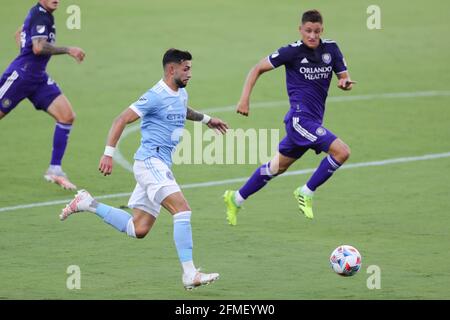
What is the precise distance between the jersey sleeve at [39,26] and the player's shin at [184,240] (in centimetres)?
621

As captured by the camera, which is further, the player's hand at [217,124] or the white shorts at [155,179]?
the player's hand at [217,124]

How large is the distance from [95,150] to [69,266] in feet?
25.3

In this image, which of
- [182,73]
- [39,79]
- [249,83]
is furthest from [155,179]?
[39,79]

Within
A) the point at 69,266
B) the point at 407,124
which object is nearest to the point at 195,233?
the point at 69,266

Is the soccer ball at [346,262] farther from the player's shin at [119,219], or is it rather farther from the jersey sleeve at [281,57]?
the jersey sleeve at [281,57]

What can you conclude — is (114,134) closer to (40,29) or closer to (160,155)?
(160,155)

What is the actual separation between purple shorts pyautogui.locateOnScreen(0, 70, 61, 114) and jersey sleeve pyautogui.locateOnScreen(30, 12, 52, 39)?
70cm

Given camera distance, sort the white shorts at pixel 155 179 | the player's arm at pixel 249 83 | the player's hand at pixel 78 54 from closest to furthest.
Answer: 1. the white shorts at pixel 155 179
2. the player's arm at pixel 249 83
3. the player's hand at pixel 78 54

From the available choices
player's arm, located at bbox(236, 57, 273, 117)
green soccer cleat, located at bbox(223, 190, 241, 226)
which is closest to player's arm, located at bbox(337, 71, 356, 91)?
player's arm, located at bbox(236, 57, 273, 117)

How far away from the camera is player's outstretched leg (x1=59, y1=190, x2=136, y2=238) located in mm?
13695

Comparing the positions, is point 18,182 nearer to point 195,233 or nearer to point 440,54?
point 195,233

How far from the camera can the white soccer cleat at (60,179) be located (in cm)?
1862

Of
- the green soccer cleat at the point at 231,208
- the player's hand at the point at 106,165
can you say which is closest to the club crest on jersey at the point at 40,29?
the green soccer cleat at the point at 231,208

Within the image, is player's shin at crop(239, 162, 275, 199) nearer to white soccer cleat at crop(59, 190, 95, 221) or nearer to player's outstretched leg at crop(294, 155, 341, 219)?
player's outstretched leg at crop(294, 155, 341, 219)
